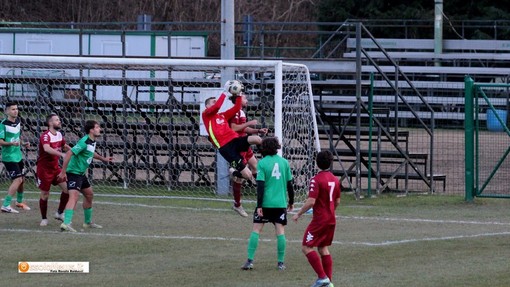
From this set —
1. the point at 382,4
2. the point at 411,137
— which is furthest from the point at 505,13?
the point at 411,137

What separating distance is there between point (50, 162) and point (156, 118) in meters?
5.83

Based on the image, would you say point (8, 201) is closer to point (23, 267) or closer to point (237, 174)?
point (237, 174)

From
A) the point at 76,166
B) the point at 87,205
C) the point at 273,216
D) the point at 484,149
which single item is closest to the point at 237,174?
the point at 87,205

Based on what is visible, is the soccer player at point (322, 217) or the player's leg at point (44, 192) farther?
the player's leg at point (44, 192)

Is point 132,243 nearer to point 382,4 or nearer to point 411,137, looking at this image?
point 411,137

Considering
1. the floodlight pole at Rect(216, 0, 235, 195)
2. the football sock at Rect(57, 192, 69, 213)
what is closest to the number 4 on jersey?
the football sock at Rect(57, 192, 69, 213)

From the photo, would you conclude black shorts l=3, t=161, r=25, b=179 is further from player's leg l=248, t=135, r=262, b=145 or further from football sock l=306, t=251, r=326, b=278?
football sock l=306, t=251, r=326, b=278

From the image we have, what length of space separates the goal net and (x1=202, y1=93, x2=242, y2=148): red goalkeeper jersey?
1.96 m

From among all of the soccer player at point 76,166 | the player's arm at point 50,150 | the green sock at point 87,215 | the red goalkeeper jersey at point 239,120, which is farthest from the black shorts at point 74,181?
the red goalkeeper jersey at point 239,120

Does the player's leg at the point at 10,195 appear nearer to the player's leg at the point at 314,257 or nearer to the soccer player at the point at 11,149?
the soccer player at the point at 11,149

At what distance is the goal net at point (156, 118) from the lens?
1827 centimetres

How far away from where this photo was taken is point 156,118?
20.8 m

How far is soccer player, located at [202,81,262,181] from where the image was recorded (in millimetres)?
15570

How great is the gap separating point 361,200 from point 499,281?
849cm
